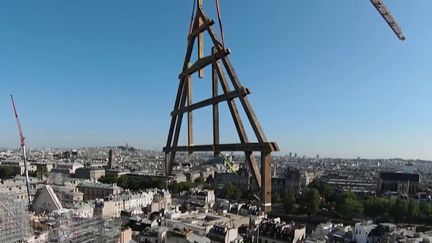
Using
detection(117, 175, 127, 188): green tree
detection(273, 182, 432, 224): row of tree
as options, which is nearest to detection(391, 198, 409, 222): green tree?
detection(273, 182, 432, 224): row of tree

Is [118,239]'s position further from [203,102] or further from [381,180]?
[381,180]

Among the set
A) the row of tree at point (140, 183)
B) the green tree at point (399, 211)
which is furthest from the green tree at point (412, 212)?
the row of tree at point (140, 183)

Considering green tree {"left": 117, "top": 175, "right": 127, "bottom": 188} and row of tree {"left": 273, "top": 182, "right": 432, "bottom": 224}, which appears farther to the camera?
green tree {"left": 117, "top": 175, "right": 127, "bottom": 188}

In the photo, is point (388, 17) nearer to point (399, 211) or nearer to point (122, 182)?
point (399, 211)

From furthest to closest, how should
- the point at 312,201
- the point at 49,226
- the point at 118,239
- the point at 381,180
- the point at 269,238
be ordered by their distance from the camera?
the point at 381,180 → the point at 312,201 → the point at 269,238 → the point at 49,226 → the point at 118,239

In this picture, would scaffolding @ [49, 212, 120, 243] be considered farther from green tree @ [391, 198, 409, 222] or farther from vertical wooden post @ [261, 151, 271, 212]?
green tree @ [391, 198, 409, 222]

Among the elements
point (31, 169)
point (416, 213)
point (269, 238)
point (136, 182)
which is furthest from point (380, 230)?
Answer: point (31, 169)

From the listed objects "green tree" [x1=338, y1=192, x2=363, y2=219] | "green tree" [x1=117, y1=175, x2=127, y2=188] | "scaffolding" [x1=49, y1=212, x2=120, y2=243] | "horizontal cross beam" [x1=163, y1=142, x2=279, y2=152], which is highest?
"horizontal cross beam" [x1=163, y1=142, x2=279, y2=152]

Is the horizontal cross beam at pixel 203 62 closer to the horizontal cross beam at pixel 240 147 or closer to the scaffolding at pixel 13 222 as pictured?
the horizontal cross beam at pixel 240 147
